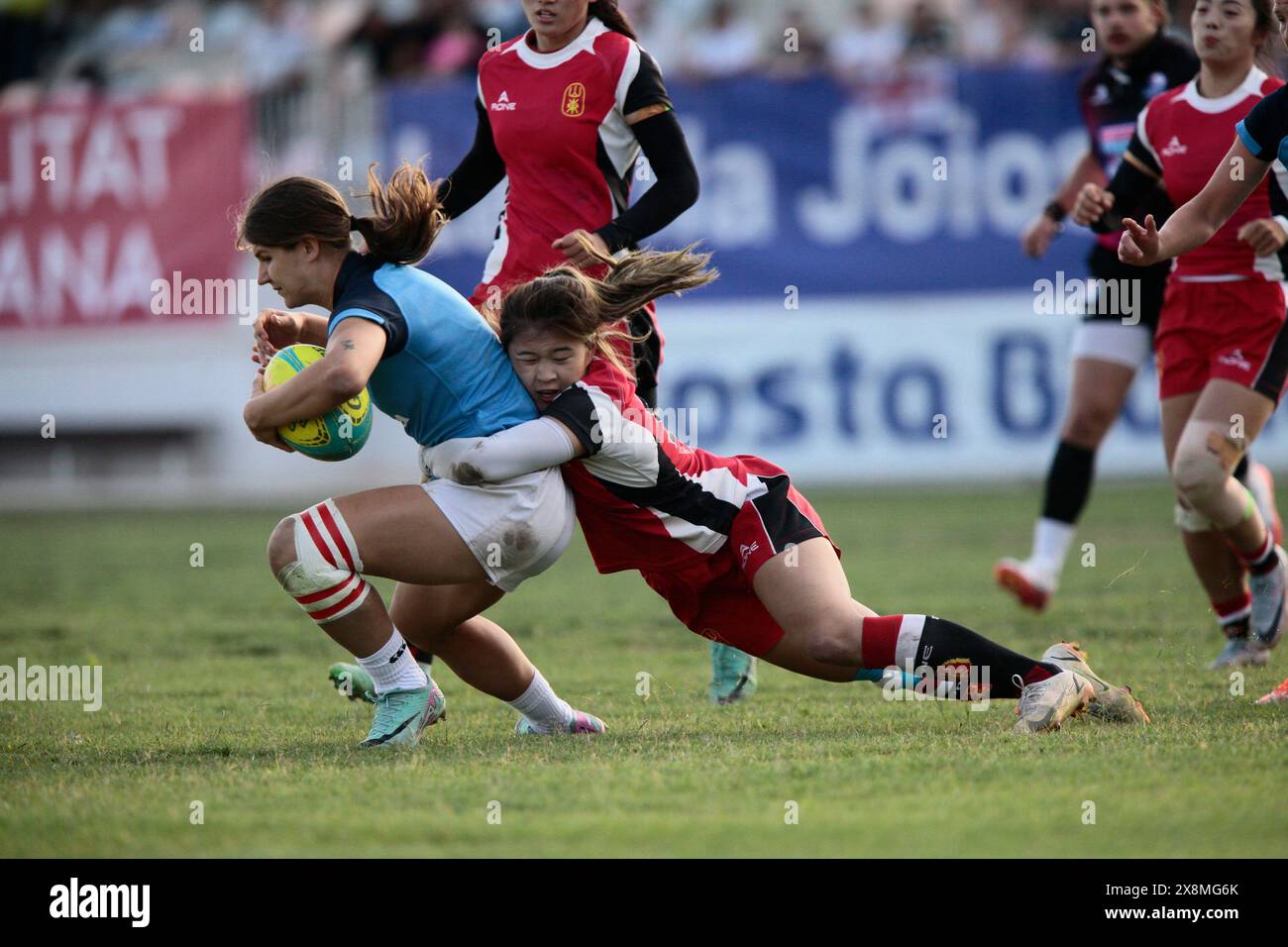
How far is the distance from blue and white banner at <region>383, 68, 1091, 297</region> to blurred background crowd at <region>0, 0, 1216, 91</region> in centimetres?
31

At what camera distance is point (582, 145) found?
543 cm

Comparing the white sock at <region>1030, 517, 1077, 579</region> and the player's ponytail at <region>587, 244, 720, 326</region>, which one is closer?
the player's ponytail at <region>587, 244, 720, 326</region>

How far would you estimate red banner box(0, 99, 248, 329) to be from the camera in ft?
45.7

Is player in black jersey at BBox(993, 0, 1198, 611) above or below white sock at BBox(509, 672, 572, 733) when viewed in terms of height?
above

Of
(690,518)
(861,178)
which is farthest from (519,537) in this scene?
(861,178)

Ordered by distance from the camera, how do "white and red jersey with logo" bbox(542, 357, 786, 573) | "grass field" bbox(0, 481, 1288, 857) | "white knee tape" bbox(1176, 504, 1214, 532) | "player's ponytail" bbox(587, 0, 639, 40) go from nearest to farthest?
1. "grass field" bbox(0, 481, 1288, 857)
2. "white and red jersey with logo" bbox(542, 357, 786, 573)
3. "player's ponytail" bbox(587, 0, 639, 40)
4. "white knee tape" bbox(1176, 504, 1214, 532)

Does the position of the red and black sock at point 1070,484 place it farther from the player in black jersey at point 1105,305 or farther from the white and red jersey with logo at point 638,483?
the white and red jersey with logo at point 638,483

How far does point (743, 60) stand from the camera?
47.5 feet

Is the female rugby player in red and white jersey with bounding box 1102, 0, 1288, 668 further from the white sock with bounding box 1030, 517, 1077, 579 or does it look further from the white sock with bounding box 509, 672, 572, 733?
the white sock with bounding box 509, 672, 572, 733

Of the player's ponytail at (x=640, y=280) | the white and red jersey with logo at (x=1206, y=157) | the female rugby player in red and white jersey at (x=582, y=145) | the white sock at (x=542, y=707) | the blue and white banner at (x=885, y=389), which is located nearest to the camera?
the player's ponytail at (x=640, y=280)

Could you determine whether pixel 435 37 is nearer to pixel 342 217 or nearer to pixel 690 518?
pixel 342 217

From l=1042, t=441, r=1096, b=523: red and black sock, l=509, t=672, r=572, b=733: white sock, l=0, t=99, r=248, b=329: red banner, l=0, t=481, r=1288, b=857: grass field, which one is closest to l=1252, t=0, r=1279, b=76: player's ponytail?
l=1042, t=441, r=1096, b=523: red and black sock

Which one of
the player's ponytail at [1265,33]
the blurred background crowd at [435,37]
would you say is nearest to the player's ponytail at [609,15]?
the player's ponytail at [1265,33]

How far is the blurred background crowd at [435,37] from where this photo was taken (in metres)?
13.8
